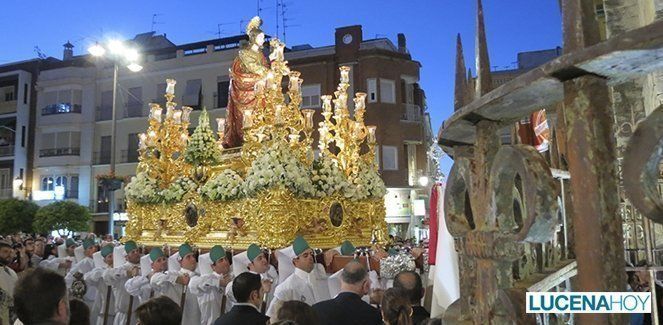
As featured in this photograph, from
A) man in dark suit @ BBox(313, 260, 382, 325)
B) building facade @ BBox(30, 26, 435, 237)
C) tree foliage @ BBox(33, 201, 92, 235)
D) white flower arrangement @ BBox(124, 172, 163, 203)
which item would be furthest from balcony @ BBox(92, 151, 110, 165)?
man in dark suit @ BBox(313, 260, 382, 325)

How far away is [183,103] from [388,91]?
1299cm

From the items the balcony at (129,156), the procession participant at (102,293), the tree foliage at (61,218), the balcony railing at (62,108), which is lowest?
the procession participant at (102,293)

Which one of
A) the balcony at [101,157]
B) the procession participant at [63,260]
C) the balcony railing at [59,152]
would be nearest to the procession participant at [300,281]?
the procession participant at [63,260]

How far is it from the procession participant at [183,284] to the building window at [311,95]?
22697mm

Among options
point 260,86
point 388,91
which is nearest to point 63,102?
point 388,91

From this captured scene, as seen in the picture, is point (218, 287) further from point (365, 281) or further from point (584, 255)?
point (584, 255)

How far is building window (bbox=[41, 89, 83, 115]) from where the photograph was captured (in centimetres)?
3738

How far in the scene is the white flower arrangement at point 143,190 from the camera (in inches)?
529

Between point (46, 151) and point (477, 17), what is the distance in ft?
134

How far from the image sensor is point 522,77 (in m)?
1.78

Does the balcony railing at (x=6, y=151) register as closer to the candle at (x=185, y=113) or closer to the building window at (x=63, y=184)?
the building window at (x=63, y=184)

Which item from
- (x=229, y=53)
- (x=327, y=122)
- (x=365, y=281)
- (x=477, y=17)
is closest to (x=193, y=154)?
(x=327, y=122)

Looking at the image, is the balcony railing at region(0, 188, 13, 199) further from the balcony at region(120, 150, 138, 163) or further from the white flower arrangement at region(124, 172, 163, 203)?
the white flower arrangement at region(124, 172, 163, 203)

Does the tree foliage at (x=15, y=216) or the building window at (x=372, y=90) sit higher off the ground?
the building window at (x=372, y=90)
